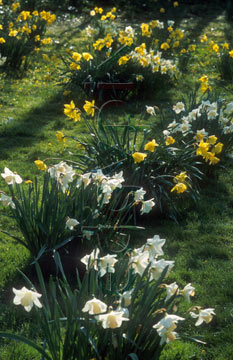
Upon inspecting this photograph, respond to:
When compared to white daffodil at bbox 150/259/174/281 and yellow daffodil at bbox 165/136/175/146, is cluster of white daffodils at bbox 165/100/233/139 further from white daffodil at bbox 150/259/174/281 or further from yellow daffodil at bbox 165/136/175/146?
white daffodil at bbox 150/259/174/281

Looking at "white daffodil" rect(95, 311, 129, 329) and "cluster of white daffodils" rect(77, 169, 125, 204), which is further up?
"white daffodil" rect(95, 311, 129, 329)

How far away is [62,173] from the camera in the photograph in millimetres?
3367

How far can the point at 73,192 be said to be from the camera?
3.48m

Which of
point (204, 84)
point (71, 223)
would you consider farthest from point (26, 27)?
point (71, 223)

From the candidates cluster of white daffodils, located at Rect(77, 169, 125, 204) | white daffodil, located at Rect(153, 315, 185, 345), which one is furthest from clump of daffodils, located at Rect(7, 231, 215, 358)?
cluster of white daffodils, located at Rect(77, 169, 125, 204)

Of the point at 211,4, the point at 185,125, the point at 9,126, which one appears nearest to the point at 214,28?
the point at 211,4

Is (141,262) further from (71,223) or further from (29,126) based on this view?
→ (29,126)

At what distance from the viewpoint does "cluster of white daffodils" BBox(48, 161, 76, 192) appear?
3352 millimetres

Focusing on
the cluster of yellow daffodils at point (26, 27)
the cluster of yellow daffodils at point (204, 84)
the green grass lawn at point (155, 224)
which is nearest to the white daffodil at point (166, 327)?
the green grass lawn at point (155, 224)

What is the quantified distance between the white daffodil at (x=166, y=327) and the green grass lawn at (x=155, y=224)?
2.29 ft

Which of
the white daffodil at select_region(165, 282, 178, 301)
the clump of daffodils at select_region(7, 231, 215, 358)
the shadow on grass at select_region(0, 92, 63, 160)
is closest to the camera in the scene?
the clump of daffodils at select_region(7, 231, 215, 358)

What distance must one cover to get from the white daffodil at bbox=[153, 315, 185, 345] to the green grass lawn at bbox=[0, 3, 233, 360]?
27.5 inches

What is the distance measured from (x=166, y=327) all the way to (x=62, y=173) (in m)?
1.44

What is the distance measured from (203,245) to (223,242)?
0.17 metres
